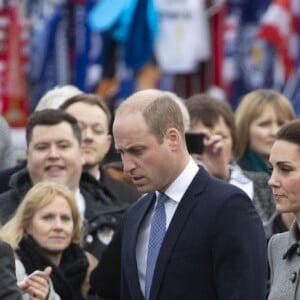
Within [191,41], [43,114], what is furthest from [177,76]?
[43,114]

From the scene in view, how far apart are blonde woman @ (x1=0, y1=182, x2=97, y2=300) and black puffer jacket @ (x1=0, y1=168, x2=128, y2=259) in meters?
0.22

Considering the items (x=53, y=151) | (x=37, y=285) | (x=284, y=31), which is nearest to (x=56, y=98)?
(x=53, y=151)

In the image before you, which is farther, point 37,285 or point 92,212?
point 92,212

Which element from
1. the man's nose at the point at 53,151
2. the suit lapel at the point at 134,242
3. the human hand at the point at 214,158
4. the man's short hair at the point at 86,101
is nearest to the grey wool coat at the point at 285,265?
the suit lapel at the point at 134,242

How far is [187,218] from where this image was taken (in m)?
7.83

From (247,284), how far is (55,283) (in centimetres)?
200

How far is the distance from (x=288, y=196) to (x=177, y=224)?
1.62 feet

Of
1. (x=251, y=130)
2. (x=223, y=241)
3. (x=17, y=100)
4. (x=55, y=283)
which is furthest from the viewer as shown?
(x=17, y=100)

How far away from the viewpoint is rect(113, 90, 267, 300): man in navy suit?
303 inches

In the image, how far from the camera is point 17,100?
16.1m

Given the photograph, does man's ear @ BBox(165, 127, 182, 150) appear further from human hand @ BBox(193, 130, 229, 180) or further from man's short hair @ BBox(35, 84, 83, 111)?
man's short hair @ BBox(35, 84, 83, 111)

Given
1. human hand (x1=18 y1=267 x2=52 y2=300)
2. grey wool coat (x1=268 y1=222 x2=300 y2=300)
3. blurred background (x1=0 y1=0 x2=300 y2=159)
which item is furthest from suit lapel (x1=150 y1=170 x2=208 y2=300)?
blurred background (x1=0 y1=0 x2=300 y2=159)

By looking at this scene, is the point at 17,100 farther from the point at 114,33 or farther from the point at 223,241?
the point at 223,241

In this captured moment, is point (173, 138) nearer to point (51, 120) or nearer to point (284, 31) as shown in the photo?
point (51, 120)
